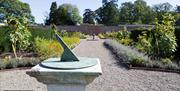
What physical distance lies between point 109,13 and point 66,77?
74.0 m

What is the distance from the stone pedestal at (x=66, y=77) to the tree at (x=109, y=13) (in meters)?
71.6

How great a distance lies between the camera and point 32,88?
23.2 ft

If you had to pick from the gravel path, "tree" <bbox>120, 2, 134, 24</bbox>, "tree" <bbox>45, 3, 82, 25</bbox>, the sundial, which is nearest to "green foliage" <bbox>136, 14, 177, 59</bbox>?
the gravel path

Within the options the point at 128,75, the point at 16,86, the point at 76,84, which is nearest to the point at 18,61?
the point at 16,86

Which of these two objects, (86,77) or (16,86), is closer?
(86,77)

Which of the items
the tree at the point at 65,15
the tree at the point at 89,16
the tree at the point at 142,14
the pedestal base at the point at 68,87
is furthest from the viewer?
the tree at the point at 89,16

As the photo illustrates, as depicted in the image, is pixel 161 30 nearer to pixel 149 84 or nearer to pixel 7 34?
pixel 149 84

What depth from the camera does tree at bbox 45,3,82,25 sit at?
236 ft

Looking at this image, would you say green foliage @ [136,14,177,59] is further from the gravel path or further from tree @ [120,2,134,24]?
tree @ [120,2,134,24]

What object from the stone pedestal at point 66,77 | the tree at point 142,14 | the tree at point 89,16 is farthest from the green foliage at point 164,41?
the tree at point 89,16

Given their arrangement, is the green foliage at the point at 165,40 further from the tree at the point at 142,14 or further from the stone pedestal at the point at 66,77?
the tree at the point at 142,14

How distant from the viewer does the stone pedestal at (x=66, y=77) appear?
381 centimetres

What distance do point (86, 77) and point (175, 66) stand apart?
21.8ft

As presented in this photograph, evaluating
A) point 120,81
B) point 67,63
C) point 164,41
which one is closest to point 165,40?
point 164,41
